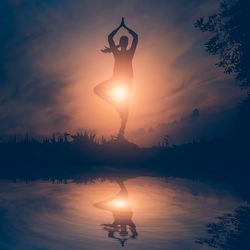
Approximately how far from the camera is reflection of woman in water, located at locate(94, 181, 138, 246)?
360 cm

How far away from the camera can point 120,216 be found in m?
4.41

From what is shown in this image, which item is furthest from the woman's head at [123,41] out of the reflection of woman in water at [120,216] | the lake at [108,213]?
the reflection of woman in water at [120,216]

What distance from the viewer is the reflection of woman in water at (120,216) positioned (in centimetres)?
360

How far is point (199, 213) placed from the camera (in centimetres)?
481

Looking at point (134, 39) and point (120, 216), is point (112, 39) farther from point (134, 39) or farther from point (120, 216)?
point (120, 216)

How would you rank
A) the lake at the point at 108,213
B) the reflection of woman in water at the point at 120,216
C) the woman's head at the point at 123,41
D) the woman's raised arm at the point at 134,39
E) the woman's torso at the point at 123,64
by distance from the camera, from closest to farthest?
the lake at the point at 108,213, the reflection of woman in water at the point at 120,216, the woman's raised arm at the point at 134,39, the woman's head at the point at 123,41, the woman's torso at the point at 123,64

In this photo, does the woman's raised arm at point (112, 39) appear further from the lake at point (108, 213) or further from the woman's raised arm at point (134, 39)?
the lake at point (108, 213)

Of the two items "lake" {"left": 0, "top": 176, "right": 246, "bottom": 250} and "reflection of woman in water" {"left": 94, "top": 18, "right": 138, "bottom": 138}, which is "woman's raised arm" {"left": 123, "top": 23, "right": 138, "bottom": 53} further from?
"lake" {"left": 0, "top": 176, "right": 246, "bottom": 250}

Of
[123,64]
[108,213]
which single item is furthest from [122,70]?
[108,213]

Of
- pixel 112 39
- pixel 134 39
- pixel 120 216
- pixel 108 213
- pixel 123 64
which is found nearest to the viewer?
pixel 120 216

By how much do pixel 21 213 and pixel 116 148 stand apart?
8.27 metres

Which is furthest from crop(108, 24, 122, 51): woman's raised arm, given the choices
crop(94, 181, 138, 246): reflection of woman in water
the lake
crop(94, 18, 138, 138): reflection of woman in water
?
crop(94, 181, 138, 246): reflection of woman in water

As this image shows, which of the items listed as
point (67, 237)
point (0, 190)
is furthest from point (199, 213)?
point (0, 190)

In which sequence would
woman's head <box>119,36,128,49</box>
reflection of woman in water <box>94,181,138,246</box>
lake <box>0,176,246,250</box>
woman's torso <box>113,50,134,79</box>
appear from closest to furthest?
lake <box>0,176,246,250</box>
reflection of woman in water <box>94,181,138,246</box>
woman's head <box>119,36,128,49</box>
woman's torso <box>113,50,134,79</box>
